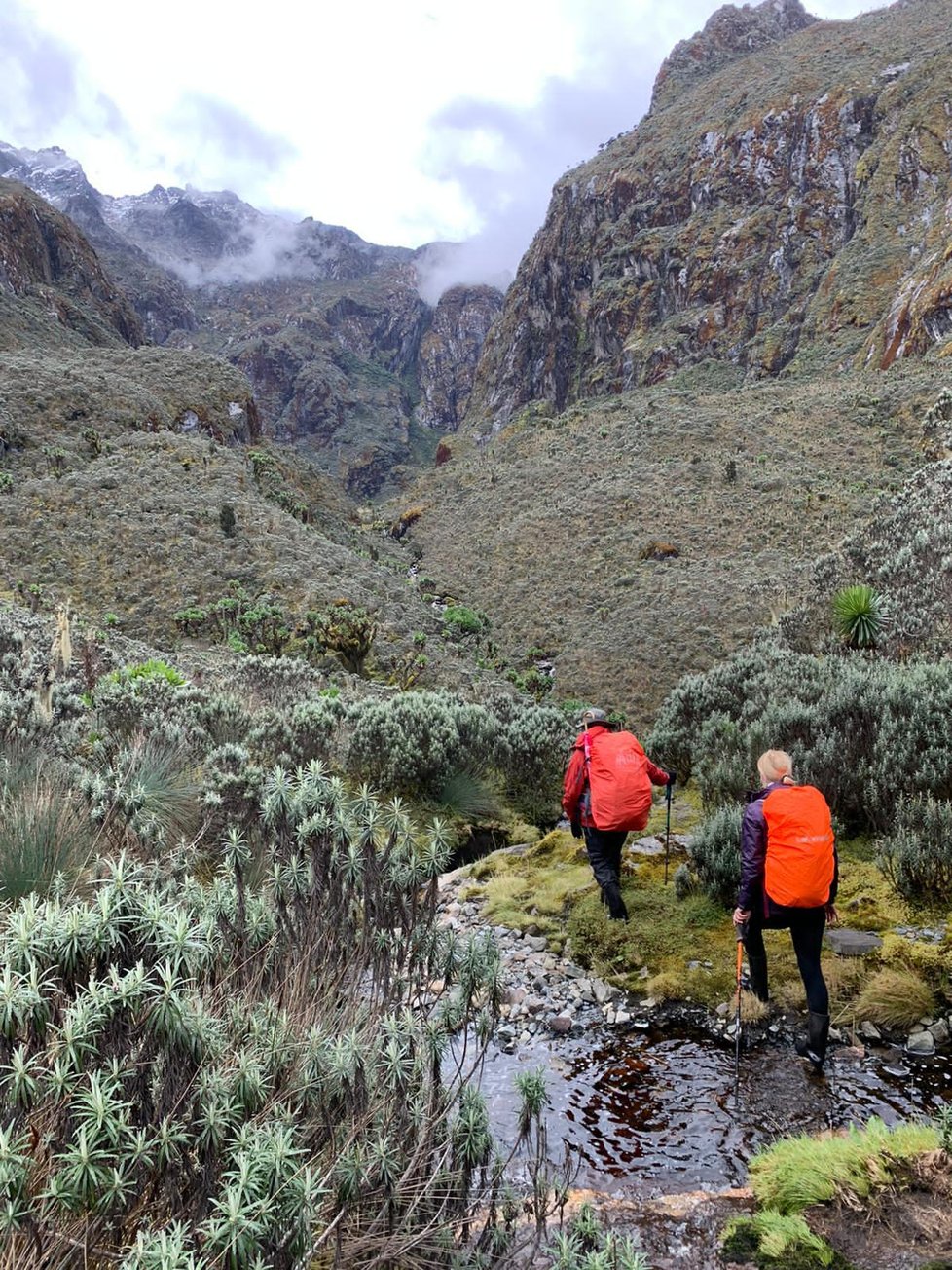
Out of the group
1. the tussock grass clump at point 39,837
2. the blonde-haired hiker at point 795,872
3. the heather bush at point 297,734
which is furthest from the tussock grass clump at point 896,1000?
the heather bush at point 297,734

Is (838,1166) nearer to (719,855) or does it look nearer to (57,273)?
(719,855)

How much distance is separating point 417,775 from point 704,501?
28457 mm

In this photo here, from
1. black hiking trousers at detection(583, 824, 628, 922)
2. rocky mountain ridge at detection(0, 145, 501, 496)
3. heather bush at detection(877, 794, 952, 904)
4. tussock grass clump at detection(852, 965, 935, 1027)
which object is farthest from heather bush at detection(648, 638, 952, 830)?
rocky mountain ridge at detection(0, 145, 501, 496)

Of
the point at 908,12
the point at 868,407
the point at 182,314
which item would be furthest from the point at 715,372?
the point at 182,314

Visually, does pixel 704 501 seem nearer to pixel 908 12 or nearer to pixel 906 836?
pixel 906 836

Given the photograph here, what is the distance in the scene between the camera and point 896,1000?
440 cm

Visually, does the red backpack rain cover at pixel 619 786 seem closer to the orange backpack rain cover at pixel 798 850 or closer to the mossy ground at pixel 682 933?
the mossy ground at pixel 682 933

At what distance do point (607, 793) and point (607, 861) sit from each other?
0.66 metres

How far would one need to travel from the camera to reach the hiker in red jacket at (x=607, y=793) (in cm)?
561

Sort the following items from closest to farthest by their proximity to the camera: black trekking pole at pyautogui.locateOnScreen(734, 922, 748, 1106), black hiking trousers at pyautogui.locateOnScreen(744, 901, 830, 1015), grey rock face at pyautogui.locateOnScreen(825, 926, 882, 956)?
black trekking pole at pyautogui.locateOnScreen(734, 922, 748, 1106), black hiking trousers at pyautogui.locateOnScreen(744, 901, 830, 1015), grey rock face at pyautogui.locateOnScreen(825, 926, 882, 956)

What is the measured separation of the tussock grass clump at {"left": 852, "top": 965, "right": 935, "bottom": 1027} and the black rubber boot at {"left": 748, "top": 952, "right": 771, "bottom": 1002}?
483 mm

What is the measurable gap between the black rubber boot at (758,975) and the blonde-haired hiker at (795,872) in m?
0.33

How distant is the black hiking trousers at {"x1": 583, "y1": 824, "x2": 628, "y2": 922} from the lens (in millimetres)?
5855

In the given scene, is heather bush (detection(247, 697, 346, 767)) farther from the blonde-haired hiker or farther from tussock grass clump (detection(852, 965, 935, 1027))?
tussock grass clump (detection(852, 965, 935, 1027))
